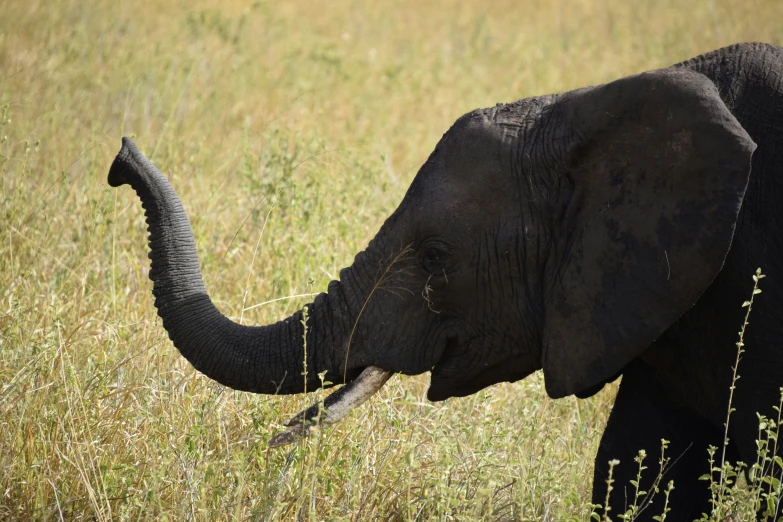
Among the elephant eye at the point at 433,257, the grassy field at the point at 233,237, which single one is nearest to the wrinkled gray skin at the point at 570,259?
the elephant eye at the point at 433,257

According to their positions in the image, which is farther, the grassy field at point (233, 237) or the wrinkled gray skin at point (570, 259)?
the grassy field at point (233, 237)

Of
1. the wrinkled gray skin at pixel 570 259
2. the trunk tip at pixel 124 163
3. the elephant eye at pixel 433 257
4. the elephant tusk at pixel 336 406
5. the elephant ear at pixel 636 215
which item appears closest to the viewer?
the elephant ear at pixel 636 215

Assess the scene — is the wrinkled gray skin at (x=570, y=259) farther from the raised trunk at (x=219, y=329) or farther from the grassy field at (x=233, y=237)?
the grassy field at (x=233, y=237)

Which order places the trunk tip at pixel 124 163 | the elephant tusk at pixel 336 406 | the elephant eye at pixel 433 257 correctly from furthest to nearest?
the trunk tip at pixel 124 163
the elephant eye at pixel 433 257
the elephant tusk at pixel 336 406

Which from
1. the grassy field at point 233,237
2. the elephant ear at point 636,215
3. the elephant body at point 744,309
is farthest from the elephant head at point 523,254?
the grassy field at point 233,237

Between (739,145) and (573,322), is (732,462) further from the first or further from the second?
(739,145)

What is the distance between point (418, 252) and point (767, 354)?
52.4 inches

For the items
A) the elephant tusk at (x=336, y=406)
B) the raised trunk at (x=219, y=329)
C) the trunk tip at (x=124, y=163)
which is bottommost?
the elephant tusk at (x=336, y=406)

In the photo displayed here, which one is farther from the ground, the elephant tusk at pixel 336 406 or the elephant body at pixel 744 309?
the elephant body at pixel 744 309

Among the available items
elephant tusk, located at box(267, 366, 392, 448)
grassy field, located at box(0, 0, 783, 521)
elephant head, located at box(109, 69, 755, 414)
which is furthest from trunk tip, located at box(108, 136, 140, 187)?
elephant tusk, located at box(267, 366, 392, 448)

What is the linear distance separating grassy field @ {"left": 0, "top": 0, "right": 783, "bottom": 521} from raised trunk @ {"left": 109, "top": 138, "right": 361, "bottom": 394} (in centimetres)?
27

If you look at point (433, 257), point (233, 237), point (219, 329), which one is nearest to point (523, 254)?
point (433, 257)

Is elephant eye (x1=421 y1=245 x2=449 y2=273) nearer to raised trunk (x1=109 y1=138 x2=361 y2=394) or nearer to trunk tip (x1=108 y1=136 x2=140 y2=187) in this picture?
raised trunk (x1=109 y1=138 x2=361 y2=394)

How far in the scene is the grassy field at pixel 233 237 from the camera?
14.4 feet
